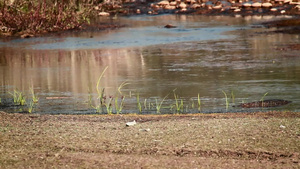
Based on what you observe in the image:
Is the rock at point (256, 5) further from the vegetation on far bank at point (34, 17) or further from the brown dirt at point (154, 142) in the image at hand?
the brown dirt at point (154, 142)

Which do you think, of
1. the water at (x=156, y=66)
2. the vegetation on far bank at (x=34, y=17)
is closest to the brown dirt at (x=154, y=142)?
the water at (x=156, y=66)

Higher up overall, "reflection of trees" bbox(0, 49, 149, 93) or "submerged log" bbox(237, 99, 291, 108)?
"submerged log" bbox(237, 99, 291, 108)

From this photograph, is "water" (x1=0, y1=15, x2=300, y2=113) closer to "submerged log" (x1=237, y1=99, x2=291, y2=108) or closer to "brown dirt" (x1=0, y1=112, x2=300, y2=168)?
"submerged log" (x1=237, y1=99, x2=291, y2=108)

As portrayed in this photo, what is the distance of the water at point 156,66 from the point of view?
10820mm

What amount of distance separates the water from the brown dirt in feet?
5.77

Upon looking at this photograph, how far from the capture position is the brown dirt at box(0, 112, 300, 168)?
6004 mm

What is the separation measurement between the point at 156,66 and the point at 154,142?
807 centimetres

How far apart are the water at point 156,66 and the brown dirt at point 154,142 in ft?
5.77

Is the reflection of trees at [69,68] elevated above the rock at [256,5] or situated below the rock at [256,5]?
above

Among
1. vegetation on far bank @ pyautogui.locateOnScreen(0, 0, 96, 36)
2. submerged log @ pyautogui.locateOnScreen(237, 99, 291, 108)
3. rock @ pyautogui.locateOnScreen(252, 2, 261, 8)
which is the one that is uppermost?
submerged log @ pyautogui.locateOnScreen(237, 99, 291, 108)

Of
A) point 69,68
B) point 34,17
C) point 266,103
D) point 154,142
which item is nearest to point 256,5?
point 34,17

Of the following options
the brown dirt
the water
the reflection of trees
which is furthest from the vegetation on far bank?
the brown dirt

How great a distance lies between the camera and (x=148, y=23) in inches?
1103

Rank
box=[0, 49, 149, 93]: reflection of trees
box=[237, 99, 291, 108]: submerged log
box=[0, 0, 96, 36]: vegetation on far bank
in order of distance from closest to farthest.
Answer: box=[237, 99, 291, 108]: submerged log
box=[0, 49, 149, 93]: reflection of trees
box=[0, 0, 96, 36]: vegetation on far bank
